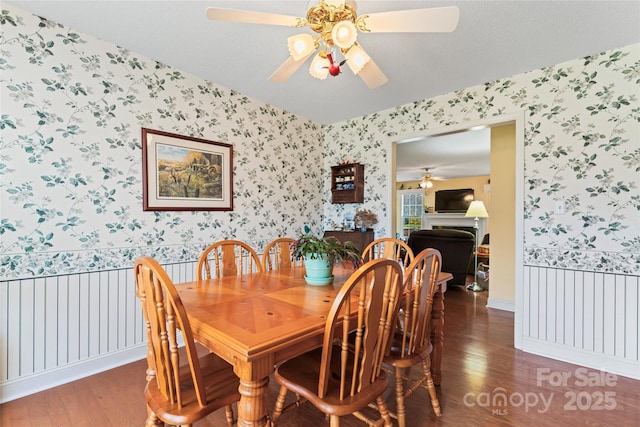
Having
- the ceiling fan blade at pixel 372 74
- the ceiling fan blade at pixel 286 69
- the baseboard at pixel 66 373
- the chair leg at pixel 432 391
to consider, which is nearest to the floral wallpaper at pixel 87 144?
the baseboard at pixel 66 373

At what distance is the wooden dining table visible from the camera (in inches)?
39.3

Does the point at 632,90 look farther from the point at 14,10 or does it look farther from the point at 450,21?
the point at 14,10

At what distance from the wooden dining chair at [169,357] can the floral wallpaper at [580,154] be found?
276cm

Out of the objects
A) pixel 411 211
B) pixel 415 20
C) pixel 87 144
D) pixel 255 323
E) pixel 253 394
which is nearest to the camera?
pixel 253 394

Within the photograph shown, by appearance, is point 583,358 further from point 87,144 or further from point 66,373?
point 87,144

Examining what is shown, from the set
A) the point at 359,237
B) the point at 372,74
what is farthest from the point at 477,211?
the point at 372,74

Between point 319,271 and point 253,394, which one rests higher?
point 319,271

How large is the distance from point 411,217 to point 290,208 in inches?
261

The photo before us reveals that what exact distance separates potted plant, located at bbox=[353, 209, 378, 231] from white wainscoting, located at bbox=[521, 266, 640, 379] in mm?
1637

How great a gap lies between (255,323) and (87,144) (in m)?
2.04

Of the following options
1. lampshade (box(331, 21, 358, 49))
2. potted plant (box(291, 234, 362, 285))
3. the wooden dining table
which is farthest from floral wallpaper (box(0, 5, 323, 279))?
lampshade (box(331, 21, 358, 49))

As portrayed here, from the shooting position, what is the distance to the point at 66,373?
6.73 feet

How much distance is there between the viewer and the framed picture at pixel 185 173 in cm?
250

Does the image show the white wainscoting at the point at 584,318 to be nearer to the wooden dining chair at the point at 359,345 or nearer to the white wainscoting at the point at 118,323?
the white wainscoting at the point at 118,323
